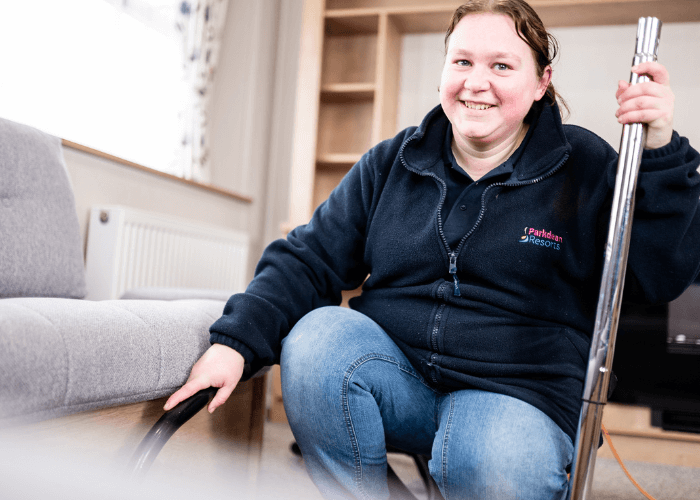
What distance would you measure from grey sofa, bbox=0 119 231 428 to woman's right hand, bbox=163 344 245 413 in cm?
2

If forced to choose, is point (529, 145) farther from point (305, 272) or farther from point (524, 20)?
point (305, 272)

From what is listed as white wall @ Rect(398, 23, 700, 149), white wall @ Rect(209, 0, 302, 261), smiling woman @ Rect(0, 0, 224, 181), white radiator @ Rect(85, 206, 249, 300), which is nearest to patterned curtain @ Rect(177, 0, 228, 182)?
smiling woman @ Rect(0, 0, 224, 181)

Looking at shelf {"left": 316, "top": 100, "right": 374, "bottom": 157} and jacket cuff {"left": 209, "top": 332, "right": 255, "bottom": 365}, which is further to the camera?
shelf {"left": 316, "top": 100, "right": 374, "bottom": 157}

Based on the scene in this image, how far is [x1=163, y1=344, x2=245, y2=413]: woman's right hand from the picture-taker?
80 centimetres

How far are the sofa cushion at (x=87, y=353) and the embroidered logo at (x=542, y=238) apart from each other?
0.53 metres

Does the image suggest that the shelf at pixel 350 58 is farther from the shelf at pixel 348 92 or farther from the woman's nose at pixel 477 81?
the woman's nose at pixel 477 81

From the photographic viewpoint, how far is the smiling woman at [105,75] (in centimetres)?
195

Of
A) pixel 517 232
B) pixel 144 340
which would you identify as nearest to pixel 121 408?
pixel 144 340

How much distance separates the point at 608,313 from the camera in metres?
0.71

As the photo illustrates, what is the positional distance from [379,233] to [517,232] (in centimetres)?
24

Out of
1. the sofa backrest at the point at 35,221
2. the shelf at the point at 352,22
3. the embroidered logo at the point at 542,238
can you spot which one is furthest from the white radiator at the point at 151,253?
the shelf at the point at 352,22

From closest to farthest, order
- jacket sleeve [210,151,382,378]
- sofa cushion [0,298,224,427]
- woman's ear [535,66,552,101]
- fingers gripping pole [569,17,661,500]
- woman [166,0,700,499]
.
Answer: sofa cushion [0,298,224,427]
fingers gripping pole [569,17,661,500]
woman [166,0,700,499]
jacket sleeve [210,151,382,378]
woman's ear [535,66,552,101]

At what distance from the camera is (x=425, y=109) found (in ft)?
9.34

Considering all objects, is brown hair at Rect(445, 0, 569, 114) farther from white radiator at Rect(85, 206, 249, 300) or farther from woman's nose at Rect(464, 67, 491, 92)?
white radiator at Rect(85, 206, 249, 300)
